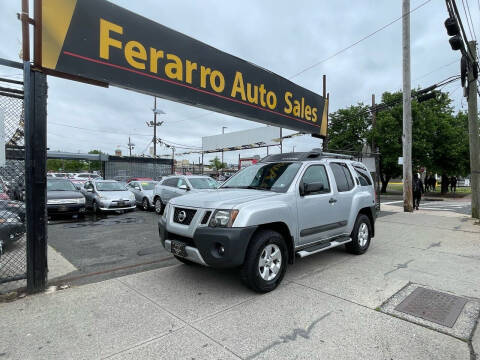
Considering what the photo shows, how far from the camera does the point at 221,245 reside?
3.48 meters

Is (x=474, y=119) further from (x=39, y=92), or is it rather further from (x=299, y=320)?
(x=39, y=92)

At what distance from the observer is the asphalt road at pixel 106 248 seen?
4.71 meters

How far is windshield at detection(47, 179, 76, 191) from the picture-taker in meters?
10.8

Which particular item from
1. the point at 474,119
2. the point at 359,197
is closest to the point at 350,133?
the point at 474,119

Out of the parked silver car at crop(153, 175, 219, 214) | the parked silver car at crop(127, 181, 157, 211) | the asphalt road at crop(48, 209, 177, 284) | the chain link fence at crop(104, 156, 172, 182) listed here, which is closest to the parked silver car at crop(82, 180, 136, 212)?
the parked silver car at crop(127, 181, 157, 211)

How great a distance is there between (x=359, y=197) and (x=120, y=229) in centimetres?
653

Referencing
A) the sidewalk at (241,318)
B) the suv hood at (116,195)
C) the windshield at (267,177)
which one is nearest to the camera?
the sidewalk at (241,318)

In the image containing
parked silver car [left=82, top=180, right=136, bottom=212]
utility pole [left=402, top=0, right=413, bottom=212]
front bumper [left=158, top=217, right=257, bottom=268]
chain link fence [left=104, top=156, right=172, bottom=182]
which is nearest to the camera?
front bumper [left=158, top=217, right=257, bottom=268]

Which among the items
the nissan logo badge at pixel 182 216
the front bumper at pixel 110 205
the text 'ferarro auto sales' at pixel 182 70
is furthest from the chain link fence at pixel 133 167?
the nissan logo badge at pixel 182 216

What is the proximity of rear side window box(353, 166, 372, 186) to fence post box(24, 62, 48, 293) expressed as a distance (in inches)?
225

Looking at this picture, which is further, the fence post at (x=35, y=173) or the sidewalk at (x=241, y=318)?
the fence post at (x=35, y=173)

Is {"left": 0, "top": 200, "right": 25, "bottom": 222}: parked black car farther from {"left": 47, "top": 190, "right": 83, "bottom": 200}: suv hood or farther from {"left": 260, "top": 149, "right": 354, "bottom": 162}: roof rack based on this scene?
{"left": 47, "top": 190, "right": 83, "bottom": 200}: suv hood

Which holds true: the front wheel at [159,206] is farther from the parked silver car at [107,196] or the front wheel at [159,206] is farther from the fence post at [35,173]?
the fence post at [35,173]

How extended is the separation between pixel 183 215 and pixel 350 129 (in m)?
27.2
